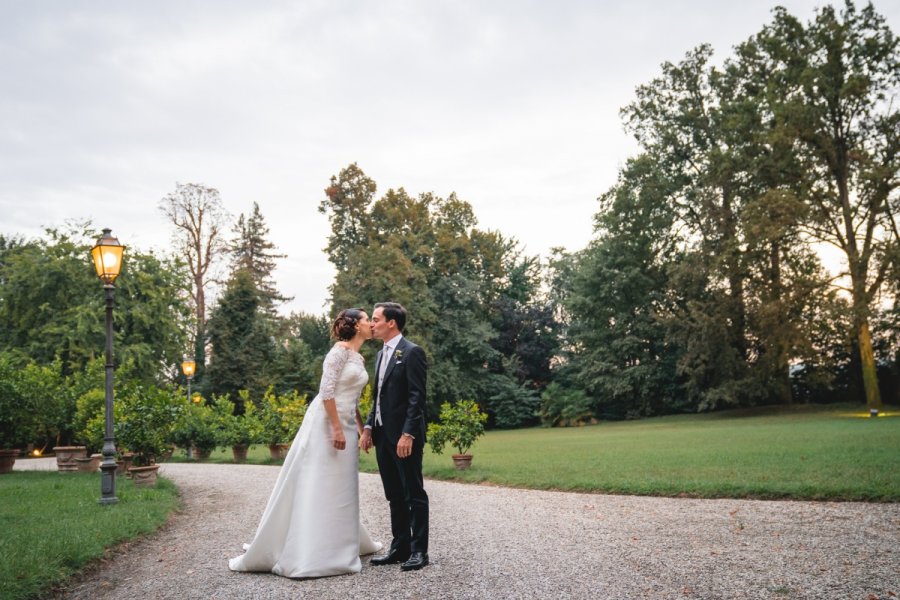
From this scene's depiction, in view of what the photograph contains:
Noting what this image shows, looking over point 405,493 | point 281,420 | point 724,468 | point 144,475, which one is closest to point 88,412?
point 144,475

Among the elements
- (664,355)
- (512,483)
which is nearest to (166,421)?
(512,483)

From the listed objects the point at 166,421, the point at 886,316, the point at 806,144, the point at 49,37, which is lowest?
the point at 166,421

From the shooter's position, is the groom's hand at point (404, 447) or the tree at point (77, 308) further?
the tree at point (77, 308)

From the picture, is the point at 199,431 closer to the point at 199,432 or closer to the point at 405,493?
the point at 199,432

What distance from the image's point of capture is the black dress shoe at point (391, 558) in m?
5.38

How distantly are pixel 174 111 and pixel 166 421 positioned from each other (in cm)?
915

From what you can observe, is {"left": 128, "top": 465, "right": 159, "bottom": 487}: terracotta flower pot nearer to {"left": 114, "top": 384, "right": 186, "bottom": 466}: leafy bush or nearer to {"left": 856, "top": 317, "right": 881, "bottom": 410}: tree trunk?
{"left": 114, "top": 384, "right": 186, "bottom": 466}: leafy bush

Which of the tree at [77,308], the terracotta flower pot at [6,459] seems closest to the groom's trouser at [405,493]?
the terracotta flower pot at [6,459]

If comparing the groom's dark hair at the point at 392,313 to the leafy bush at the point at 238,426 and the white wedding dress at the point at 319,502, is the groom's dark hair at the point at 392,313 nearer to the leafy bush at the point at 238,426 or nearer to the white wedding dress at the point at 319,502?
the white wedding dress at the point at 319,502

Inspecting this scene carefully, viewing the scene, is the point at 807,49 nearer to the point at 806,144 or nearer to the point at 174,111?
the point at 806,144

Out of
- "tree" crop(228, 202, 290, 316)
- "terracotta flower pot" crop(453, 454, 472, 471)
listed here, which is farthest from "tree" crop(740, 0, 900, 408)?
"tree" crop(228, 202, 290, 316)

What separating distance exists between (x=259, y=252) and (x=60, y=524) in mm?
55906

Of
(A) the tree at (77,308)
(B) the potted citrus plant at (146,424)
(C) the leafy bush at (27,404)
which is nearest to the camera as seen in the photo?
(B) the potted citrus plant at (146,424)

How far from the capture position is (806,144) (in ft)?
102
